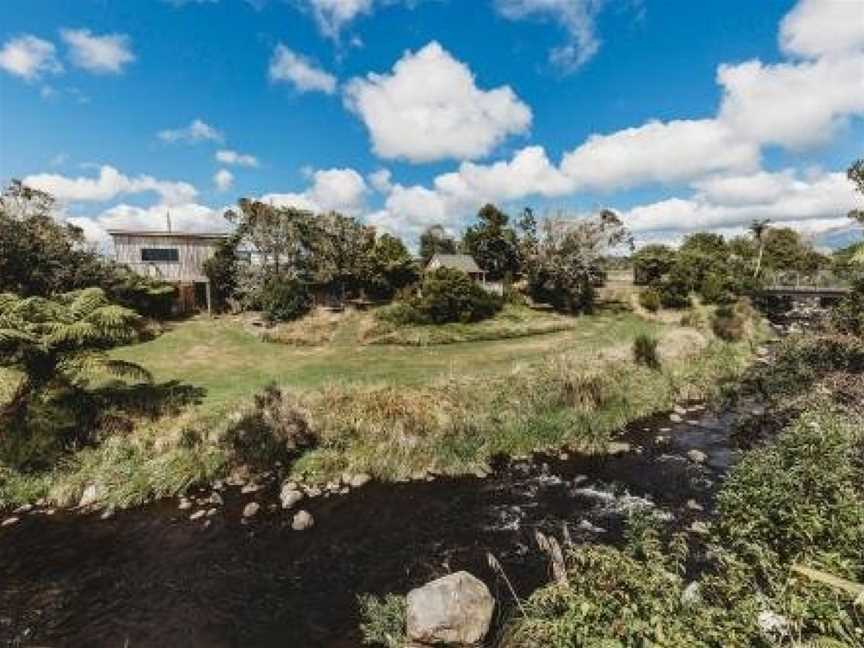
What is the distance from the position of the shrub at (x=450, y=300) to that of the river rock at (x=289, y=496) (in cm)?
2049

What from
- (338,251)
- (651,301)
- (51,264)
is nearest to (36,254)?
(51,264)

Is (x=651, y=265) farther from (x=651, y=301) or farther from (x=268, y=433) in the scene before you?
(x=268, y=433)

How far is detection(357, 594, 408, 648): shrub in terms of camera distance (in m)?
10.4

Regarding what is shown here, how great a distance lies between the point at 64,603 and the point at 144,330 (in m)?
23.5

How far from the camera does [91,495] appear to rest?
53.7ft

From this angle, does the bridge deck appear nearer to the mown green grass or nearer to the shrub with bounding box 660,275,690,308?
the shrub with bounding box 660,275,690,308

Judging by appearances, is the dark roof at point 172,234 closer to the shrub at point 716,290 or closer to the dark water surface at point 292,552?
the dark water surface at point 292,552

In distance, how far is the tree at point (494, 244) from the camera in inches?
2059

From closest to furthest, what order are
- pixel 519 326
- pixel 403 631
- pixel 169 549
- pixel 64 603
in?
1. pixel 403 631
2. pixel 64 603
3. pixel 169 549
4. pixel 519 326

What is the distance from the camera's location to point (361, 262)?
1639 inches

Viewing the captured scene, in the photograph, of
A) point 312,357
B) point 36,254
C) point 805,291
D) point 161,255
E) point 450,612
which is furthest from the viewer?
point 805,291

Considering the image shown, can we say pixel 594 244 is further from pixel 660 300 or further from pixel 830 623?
pixel 830 623

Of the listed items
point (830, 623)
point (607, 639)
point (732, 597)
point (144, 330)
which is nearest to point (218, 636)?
point (607, 639)

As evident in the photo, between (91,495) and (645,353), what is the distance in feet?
77.3
